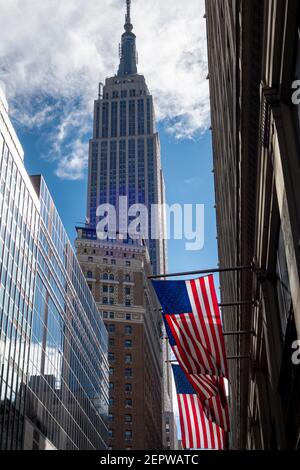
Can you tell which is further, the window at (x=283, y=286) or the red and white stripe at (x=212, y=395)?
the red and white stripe at (x=212, y=395)

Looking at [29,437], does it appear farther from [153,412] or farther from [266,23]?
[153,412]

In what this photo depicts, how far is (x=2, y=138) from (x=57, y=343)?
19.5 metres

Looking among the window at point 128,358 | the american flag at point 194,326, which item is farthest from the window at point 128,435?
the american flag at point 194,326

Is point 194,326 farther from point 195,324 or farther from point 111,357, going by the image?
point 111,357

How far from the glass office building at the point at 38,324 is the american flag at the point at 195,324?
2008cm

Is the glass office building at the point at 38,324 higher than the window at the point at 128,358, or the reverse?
the window at the point at 128,358

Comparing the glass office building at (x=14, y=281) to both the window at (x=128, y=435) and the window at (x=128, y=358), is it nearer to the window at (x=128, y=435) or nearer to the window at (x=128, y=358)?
the window at (x=128, y=435)

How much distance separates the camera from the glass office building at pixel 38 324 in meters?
38.3

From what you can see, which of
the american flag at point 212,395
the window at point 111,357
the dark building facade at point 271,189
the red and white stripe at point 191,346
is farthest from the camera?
the window at point 111,357

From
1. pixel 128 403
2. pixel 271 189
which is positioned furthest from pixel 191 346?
pixel 128 403

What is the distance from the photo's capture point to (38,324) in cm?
4547

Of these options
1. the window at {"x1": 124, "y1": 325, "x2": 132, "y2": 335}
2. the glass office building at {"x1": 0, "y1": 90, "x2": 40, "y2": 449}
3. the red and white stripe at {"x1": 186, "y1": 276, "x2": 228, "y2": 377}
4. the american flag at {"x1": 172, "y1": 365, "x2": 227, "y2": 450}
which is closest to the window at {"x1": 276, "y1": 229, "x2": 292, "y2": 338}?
the red and white stripe at {"x1": 186, "y1": 276, "x2": 228, "y2": 377}

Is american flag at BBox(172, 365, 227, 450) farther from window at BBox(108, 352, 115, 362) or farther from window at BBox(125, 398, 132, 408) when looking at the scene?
window at BBox(108, 352, 115, 362)
